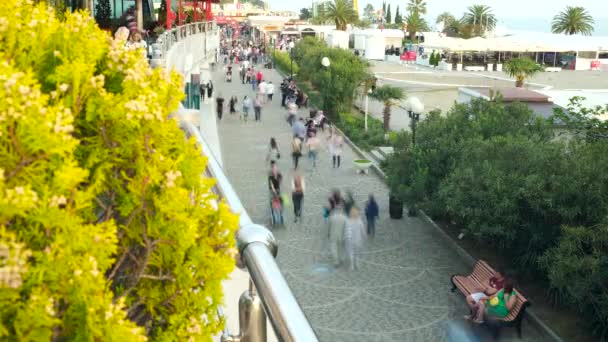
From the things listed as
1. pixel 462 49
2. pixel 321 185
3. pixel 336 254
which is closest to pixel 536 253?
pixel 336 254

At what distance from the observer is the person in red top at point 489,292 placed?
1171cm

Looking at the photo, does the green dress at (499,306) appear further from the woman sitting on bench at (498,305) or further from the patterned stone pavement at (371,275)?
the patterned stone pavement at (371,275)

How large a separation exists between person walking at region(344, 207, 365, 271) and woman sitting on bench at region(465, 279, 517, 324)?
2997 mm

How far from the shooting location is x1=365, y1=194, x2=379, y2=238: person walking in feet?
53.2

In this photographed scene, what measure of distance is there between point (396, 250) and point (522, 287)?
9.77 ft

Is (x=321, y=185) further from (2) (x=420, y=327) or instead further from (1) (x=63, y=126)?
(1) (x=63, y=126)

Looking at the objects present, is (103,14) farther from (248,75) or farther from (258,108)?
(248,75)

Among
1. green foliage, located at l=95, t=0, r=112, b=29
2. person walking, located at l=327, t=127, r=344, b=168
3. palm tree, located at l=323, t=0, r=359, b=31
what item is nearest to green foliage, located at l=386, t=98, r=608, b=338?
person walking, located at l=327, t=127, r=344, b=168

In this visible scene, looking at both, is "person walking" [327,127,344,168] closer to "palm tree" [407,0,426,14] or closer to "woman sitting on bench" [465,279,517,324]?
"woman sitting on bench" [465,279,517,324]

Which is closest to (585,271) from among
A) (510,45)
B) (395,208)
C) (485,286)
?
(485,286)

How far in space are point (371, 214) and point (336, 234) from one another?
2398 mm

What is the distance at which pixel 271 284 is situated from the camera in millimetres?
1728

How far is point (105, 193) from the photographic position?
6.13 feet

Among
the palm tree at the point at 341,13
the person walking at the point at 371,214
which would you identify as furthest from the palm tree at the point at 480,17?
the person walking at the point at 371,214
